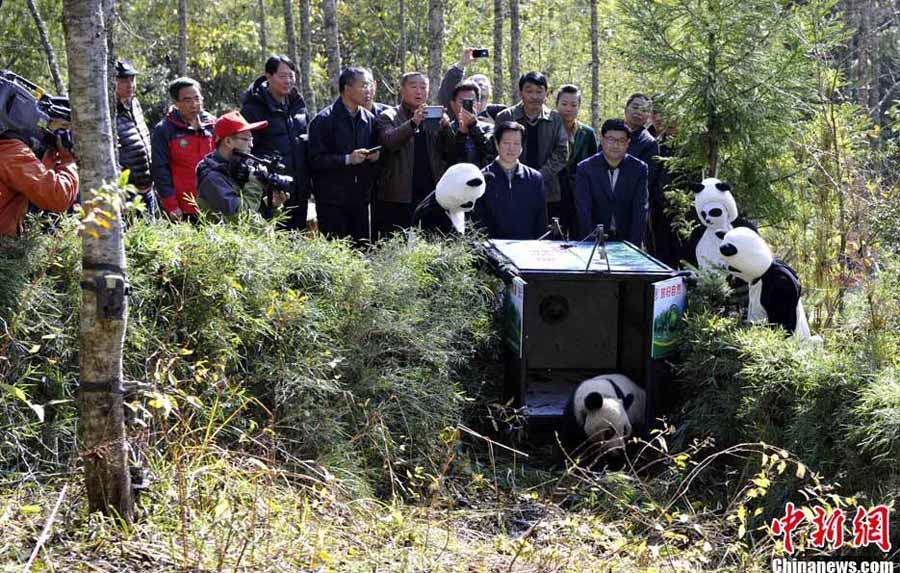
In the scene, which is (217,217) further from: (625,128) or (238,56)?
(238,56)

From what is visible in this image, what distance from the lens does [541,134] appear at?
361 inches

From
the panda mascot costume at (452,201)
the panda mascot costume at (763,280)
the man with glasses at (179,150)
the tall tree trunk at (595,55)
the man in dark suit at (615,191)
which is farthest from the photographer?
the tall tree trunk at (595,55)

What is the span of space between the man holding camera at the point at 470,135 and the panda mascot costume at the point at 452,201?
0.71 m

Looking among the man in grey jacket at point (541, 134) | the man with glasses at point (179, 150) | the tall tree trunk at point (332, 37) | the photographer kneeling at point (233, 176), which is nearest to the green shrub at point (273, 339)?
the photographer kneeling at point (233, 176)

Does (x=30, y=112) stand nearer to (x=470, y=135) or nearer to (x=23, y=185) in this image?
(x=23, y=185)

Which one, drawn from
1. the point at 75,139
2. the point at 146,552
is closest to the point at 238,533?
the point at 146,552

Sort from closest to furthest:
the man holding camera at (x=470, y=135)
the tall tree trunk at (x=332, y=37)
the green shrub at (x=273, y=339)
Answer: the green shrub at (x=273, y=339), the man holding camera at (x=470, y=135), the tall tree trunk at (x=332, y=37)

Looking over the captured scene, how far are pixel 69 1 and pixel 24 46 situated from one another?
45.8ft

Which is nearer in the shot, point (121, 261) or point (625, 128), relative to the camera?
point (121, 261)

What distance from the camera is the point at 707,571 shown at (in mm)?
5008

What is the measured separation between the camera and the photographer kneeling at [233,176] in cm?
666

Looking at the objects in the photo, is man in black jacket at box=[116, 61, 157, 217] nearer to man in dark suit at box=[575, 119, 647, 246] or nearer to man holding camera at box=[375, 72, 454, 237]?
man holding camera at box=[375, 72, 454, 237]

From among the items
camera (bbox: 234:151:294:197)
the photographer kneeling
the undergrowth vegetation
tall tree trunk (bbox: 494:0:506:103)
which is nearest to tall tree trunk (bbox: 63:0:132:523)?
the undergrowth vegetation

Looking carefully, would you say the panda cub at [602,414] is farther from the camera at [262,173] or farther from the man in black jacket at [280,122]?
the man in black jacket at [280,122]
